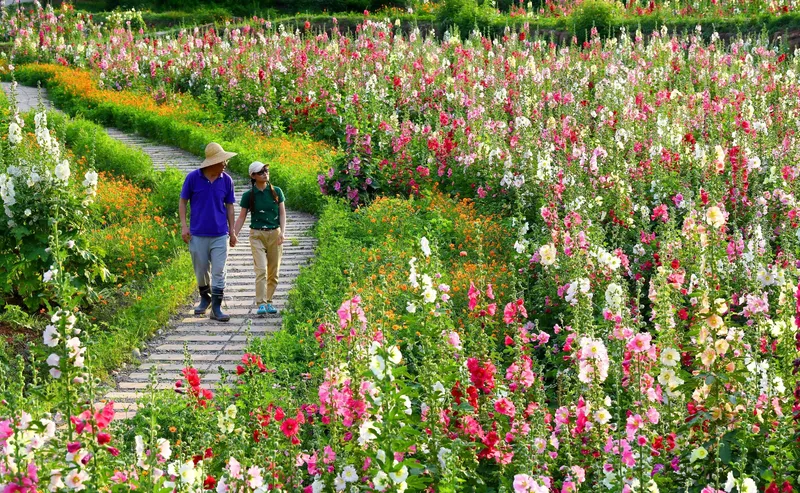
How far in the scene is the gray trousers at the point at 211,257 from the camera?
803cm

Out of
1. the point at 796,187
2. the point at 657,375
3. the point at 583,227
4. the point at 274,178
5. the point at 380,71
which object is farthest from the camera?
the point at 380,71

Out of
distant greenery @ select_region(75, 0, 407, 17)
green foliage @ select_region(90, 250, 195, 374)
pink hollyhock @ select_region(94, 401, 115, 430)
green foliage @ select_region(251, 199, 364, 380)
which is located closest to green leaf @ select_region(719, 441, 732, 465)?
pink hollyhock @ select_region(94, 401, 115, 430)

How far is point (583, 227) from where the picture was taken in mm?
6902

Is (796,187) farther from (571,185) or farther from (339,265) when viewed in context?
(339,265)

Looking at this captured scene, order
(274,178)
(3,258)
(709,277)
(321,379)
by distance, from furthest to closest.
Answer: (274,178), (3,258), (321,379), (709,277)

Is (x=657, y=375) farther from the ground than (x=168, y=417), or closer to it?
farther from the ground

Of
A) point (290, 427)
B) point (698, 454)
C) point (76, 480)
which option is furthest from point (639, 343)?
point (76, 480)

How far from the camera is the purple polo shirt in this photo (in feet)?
26.2

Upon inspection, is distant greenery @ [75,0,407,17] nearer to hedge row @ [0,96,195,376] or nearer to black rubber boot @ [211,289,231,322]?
hedge row @ [0,96,195,376]

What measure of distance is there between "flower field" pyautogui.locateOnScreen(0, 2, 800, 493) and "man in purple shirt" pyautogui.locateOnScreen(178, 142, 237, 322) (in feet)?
2.17

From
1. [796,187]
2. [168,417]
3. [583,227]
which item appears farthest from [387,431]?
[796,187]

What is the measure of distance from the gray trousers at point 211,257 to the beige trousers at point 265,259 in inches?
10.2

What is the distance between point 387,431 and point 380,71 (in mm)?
11630

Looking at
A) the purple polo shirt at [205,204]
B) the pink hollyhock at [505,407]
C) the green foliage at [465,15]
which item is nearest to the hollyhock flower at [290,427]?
the pink hollyhock at [505,407]
